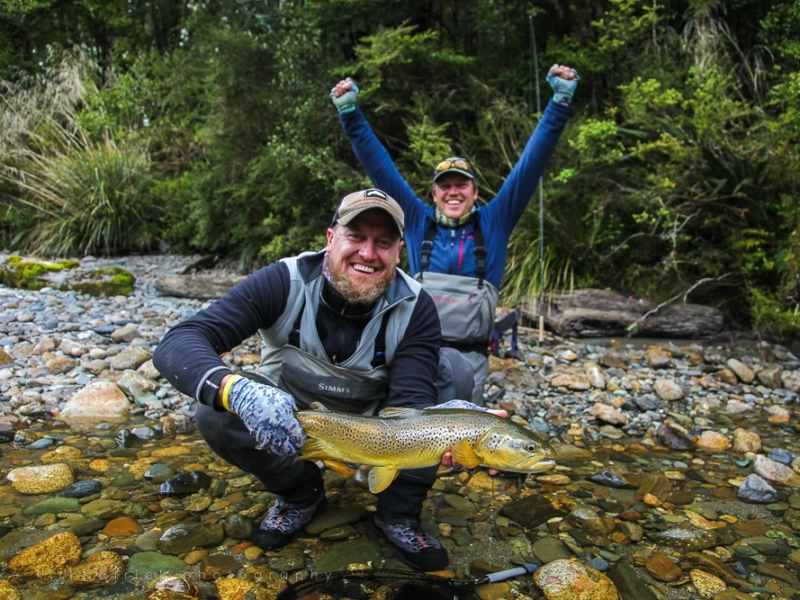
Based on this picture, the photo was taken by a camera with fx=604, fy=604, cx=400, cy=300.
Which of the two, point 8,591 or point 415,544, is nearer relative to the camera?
point 8,591

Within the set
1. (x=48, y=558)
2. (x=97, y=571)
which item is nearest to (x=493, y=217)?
(x=97, y=571)

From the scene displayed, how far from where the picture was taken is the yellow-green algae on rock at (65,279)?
9422mm

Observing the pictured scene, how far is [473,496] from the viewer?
3926mm

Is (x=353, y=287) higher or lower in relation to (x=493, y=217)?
lower

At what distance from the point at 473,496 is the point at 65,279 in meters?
8.49

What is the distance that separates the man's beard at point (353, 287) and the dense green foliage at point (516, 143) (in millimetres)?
5163

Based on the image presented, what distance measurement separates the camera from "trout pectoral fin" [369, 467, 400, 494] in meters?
2.83

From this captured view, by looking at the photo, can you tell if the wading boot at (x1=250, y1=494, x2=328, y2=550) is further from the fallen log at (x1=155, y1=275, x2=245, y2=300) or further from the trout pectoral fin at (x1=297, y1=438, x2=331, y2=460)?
the fallen log at (x1=155, y1=275, x2=245, y2=300)

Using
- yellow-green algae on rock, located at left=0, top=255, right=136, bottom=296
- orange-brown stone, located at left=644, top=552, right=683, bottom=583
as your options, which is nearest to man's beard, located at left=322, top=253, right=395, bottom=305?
orange-brown stone, located at left=644, top=552, right=683, bottom=583

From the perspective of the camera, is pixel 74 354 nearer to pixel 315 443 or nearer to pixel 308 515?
pixel 308 515

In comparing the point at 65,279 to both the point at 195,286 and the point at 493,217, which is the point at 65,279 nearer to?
the point at 195,286

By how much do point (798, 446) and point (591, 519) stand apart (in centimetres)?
235

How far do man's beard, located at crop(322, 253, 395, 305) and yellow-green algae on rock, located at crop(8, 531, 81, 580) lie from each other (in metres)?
1.87

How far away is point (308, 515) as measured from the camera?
3420mm
